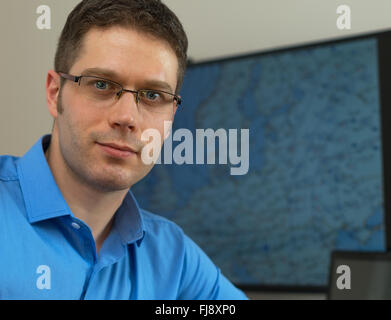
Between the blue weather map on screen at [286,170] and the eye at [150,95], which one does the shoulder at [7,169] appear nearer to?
the eye at [150,95]

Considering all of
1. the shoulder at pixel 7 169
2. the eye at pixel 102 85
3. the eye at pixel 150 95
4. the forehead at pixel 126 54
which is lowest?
the shoulder at pixel 7 169

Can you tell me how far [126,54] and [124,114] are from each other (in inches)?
3.5

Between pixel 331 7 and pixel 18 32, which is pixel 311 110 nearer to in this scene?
pixel 331 7

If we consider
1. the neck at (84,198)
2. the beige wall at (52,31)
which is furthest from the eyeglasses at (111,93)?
the beige wall at (52,31)

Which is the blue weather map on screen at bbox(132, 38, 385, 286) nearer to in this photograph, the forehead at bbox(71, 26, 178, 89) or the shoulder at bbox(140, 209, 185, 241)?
the shoulder at bbox(140, 209, 185, 241)

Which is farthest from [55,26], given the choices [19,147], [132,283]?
[132,283]

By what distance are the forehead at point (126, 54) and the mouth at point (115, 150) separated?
95 millimetres

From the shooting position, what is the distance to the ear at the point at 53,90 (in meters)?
0.78

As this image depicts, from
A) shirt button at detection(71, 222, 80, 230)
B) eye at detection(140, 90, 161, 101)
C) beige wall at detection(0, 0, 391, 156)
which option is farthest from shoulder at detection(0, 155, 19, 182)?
beige wall at detection(0, 0, 391, 156)

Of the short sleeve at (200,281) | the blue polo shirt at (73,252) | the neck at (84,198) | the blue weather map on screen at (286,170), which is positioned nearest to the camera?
the blue polo shirt at (73,252)

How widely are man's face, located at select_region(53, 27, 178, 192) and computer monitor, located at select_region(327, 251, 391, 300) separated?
472 millimetres

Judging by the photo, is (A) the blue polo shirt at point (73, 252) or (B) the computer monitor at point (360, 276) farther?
(B) the computer monitor at point (360, 276)

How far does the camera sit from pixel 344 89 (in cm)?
108

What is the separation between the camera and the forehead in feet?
2.26
